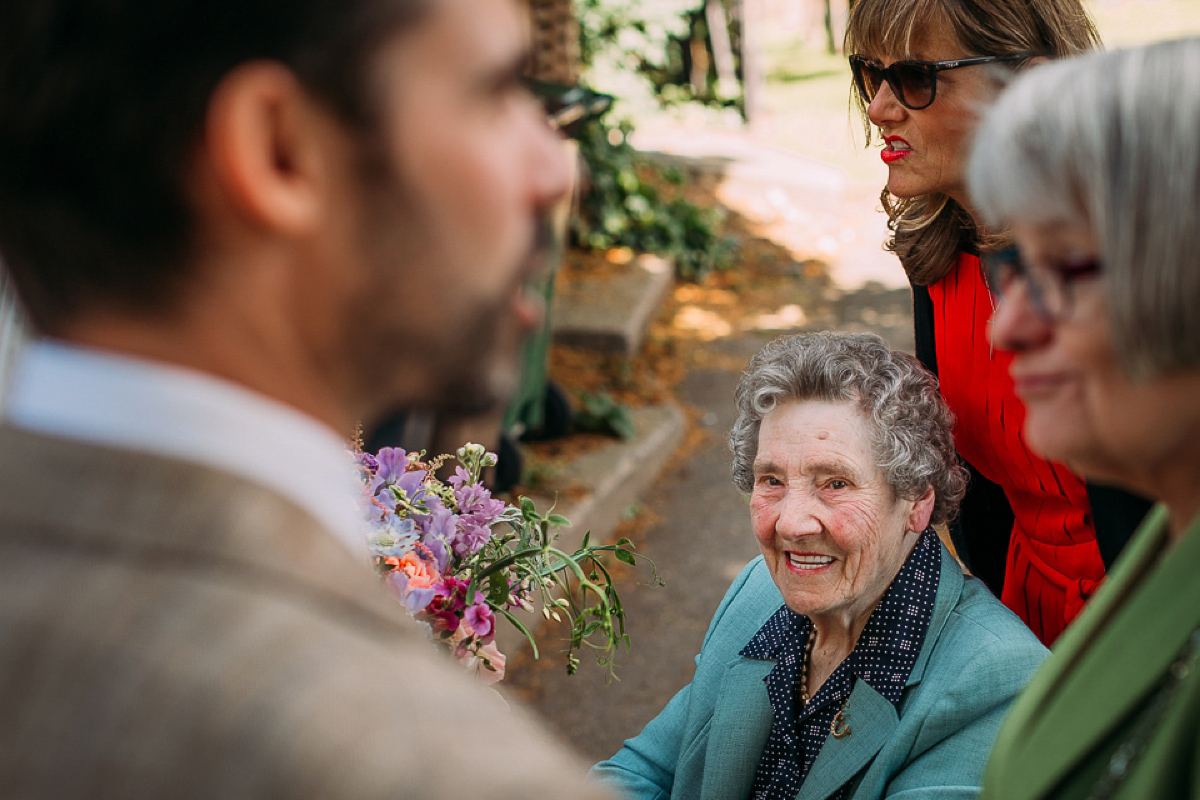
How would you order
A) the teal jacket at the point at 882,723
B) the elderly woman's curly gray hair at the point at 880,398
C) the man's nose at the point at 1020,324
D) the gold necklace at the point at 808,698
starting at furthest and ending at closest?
the elderly woman's curly gray hair at the point at 880,398
the gold necklace at the point at 808,698
the teal jacket at the point at 882,723
the man's nose at the point at 1020,324

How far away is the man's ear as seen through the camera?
0.76 metres

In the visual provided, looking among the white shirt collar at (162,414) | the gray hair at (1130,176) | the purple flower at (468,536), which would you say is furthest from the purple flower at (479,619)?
the gray hair at (1130,176)

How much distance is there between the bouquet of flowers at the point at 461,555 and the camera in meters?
1.62

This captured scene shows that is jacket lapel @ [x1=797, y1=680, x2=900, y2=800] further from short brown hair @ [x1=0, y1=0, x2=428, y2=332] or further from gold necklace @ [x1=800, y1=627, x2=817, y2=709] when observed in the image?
short brown hair @ [x1=0, y1=0, x2=428, y2=332]

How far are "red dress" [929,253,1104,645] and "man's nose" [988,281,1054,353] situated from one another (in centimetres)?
129

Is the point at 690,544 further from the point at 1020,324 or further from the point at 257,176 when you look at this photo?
the point at 257,176

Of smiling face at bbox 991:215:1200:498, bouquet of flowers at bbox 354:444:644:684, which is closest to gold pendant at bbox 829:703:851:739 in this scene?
bouquet of flowers at bbox 354:444:644:684

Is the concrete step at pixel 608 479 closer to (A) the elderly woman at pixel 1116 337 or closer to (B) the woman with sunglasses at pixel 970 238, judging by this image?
(B) the woman with sunglasses at pixel 970 238

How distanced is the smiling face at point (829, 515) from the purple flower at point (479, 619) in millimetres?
824

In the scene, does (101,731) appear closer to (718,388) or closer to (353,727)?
(353,727)

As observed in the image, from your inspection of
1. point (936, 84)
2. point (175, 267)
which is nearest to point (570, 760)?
point (175, 267)

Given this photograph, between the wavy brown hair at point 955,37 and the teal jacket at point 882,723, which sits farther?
the wavy brown hair at point 955,37

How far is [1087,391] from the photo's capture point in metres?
0.99

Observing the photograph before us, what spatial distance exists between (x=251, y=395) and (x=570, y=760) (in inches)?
13.2
